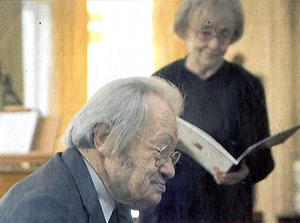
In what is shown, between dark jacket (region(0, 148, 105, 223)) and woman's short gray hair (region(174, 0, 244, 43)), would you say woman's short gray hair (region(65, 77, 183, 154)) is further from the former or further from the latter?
woman's short gray hair (region(174, 0, 244, 43))

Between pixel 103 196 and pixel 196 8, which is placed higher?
pixel 196 8

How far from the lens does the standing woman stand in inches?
76.7

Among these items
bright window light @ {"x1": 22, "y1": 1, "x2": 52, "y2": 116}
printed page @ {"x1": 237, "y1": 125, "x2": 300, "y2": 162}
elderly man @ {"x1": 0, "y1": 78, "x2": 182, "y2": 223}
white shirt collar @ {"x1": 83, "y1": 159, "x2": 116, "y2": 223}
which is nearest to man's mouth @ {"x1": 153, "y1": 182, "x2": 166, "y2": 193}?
elderly man @ {"x1": 0, "y1": 78, "x2": 182, "y2": 223}

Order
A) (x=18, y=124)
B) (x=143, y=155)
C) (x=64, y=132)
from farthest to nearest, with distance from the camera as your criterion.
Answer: (x=18, y=124), (x=64, y=132), (x=143, y=155)

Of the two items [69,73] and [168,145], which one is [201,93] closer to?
[168,145]

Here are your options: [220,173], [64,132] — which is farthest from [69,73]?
[220,173]

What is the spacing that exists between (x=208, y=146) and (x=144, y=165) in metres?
0.23

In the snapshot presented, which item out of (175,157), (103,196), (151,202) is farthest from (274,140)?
(103,196)

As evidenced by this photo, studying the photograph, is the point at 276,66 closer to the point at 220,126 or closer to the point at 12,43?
the point at 220,126

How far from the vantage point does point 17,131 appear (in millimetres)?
2088

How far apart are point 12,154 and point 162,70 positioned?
50 cm

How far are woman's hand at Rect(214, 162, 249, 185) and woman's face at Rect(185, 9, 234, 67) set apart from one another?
0.29 m

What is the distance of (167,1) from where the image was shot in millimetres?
1968

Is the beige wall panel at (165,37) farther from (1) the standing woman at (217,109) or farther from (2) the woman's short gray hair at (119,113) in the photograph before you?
(2) the woman's short gray hair at (119,113)
